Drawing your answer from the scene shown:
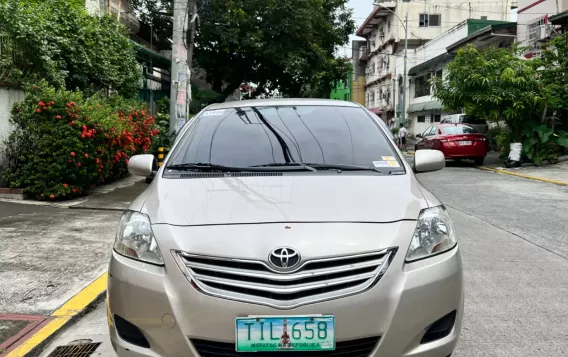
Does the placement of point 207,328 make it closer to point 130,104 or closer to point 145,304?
point 145,304

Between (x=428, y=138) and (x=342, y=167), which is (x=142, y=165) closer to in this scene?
(x=342, y=167)

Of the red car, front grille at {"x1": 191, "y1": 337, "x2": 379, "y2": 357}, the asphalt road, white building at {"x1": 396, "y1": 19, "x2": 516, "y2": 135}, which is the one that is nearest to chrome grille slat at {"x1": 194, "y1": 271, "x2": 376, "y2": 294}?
front grille at {"x1": 191, "y1": 337, "x2": 379, "y2": 357}

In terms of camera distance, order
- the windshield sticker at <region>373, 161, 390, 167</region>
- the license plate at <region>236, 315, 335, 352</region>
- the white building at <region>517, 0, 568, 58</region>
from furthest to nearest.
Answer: the white building at <region>517, 0, 568, 58</region> → the windshield sticker at <region>373, 161, 390, 167</region> → the license plate at <region>236, 315, 335, 352</region>

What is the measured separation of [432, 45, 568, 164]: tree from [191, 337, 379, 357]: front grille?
14.3 meters

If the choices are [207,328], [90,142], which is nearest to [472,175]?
[90,142]

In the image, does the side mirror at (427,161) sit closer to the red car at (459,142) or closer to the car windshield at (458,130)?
the red car at (459,142)

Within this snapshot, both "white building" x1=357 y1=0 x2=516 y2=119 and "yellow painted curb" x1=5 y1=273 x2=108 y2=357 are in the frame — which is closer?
"yellow painted curb" x1=5 y1=273 x2=108 y2=357

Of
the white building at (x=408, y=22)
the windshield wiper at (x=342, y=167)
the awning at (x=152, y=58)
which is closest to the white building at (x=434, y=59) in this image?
the white building at (x=408, y=22)

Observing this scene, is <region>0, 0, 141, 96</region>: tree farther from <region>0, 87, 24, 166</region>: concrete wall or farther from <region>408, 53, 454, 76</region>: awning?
<region>408, 53, 454, 76</region>: awning

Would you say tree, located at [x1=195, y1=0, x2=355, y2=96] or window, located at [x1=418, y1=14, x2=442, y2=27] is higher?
window, located at [x1=418, y1=14, x2=442, y2=27]

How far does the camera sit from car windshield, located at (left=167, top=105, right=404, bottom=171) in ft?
11.1

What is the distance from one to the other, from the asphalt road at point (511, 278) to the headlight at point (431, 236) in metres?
0.26

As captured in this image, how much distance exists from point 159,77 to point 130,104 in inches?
361

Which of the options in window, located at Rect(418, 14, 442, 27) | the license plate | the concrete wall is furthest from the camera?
window, located at Rect(418, 14, 442, 27)
